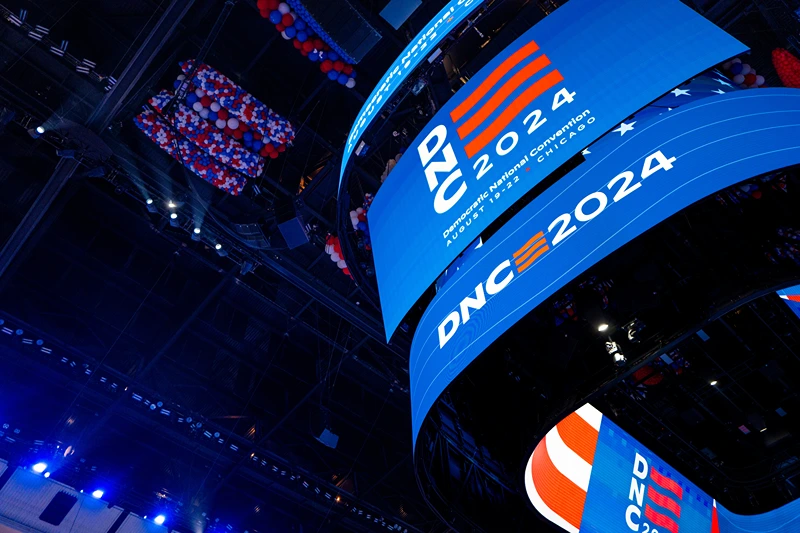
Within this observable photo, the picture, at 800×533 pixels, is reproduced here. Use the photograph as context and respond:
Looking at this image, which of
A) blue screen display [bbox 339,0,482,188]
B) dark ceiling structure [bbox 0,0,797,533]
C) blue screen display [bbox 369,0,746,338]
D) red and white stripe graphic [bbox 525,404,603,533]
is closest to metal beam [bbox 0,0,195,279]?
dark ceiling structure [bbox 0,0,797,533]

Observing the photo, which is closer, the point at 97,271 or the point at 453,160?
the point at 453,160

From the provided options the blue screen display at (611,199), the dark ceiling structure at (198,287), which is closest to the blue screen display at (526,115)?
the blue screen display at (611,199)

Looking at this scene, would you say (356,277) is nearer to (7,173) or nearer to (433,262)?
(433,262)

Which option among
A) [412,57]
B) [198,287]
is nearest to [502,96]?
[412,57]

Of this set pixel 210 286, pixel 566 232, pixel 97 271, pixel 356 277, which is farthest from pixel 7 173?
pixel 566 232

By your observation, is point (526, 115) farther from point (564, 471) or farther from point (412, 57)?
point (564, 471)

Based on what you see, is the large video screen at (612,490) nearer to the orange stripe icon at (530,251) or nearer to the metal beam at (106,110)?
the orange stripe icon at (530,251)

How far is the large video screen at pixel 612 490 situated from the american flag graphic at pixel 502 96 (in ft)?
10.6

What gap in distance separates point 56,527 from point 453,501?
34.3 ft

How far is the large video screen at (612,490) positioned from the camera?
6469 mm

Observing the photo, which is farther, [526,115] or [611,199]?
[526,115]

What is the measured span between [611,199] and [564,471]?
363 centimetres

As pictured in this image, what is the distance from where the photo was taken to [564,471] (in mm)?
6688

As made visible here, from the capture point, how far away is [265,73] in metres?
10.2
